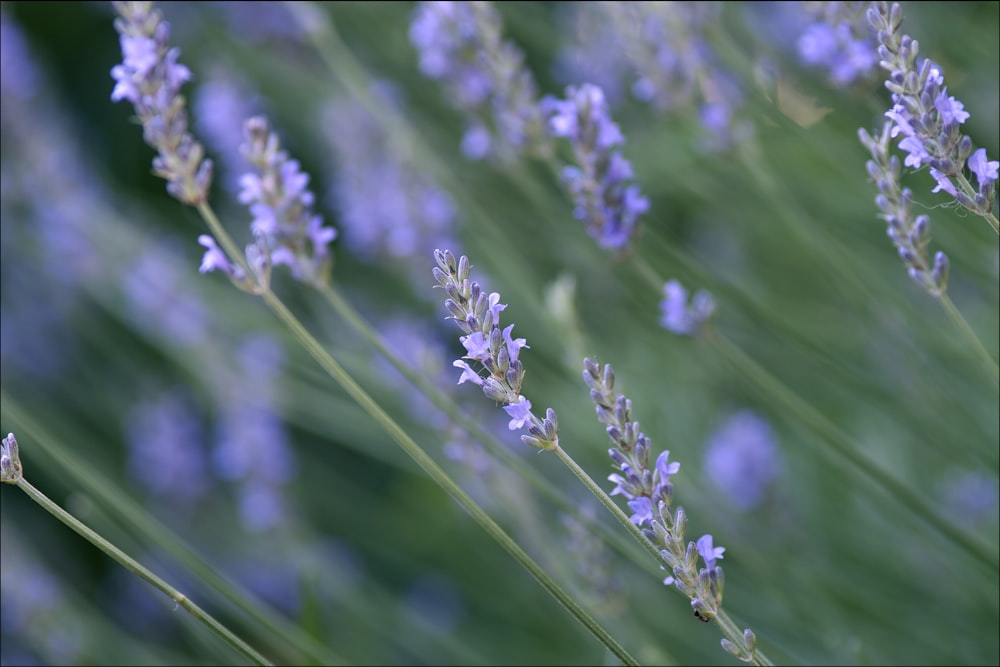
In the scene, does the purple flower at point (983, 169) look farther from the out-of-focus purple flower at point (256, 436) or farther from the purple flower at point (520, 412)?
the out-of-focus purple flower at point (256, 436)

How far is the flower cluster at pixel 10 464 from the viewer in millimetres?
1019

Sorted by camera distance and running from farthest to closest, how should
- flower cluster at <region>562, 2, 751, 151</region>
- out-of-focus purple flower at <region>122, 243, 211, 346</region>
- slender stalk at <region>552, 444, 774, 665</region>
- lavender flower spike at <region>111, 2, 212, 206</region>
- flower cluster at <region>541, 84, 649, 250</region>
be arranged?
out-of-focus purple flower at <region>122, 243, 211, 346</region> < flower cluster at <region>562, 2, 751, 151</region> < flower cluster at <region>541, 84, 649, 250</region> < lavender flower spike at <region>111, 2, 212, 206</region> < slender stalk at <region>552, 444, 774, 665</region>

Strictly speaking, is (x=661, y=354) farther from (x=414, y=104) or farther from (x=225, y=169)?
(x=225, y=169)

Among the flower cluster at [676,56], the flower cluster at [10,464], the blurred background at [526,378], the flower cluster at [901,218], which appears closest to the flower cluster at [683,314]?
the blurred background at [526,378]

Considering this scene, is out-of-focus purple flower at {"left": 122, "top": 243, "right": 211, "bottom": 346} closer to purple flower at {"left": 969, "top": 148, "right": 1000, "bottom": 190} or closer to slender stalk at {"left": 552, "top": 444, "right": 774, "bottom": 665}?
slender stalk at {"left": 552, "top": 444, "right": 774, "bottom": 665}

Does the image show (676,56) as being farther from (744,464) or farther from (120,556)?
(120,556)

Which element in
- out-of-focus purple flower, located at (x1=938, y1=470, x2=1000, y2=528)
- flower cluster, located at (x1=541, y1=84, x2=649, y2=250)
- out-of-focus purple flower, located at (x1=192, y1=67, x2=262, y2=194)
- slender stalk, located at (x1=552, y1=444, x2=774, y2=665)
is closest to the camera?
slender stalk, located at (x1=552, y1=444, x2=774, y2=665)

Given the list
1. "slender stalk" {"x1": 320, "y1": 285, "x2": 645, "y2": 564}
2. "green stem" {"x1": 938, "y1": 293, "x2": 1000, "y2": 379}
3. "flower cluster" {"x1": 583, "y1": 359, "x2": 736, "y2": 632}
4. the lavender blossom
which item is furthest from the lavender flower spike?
"green stem" {"x1": 938, "y1": 293, "x2": 1000, "y2": 379}

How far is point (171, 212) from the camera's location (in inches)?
128

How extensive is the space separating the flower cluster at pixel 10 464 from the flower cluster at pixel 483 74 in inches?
34.1

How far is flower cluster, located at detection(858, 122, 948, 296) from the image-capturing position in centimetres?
109

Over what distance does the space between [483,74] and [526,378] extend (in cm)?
63

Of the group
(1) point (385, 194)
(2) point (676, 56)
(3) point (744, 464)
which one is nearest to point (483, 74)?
(2) point (676, 56)

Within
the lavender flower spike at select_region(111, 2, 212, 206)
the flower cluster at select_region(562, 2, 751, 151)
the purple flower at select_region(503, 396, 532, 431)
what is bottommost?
the purple flower at select_region(503, 396, 532, 431)
